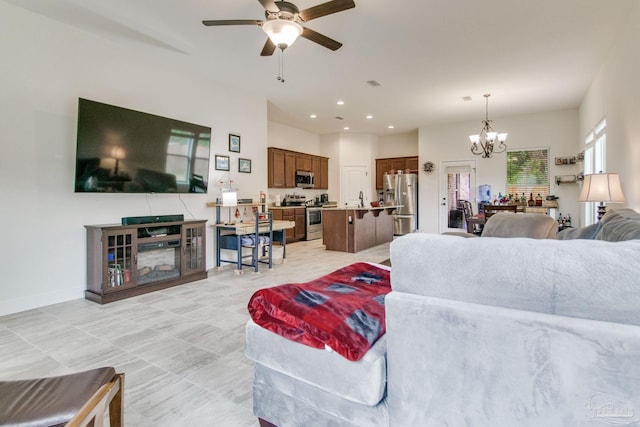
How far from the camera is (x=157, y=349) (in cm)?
235

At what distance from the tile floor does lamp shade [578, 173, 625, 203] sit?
11.8ft

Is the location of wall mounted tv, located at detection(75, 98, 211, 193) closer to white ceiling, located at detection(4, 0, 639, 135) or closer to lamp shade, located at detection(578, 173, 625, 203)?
white ceiling, located at detection(4, 0, 639, 135)

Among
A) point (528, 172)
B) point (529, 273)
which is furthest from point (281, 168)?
point (529, 273)

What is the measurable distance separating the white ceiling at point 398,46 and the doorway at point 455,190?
1.97 metres

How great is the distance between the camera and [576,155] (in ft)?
22.2

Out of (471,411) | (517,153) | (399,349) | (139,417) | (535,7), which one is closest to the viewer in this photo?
(471,411)

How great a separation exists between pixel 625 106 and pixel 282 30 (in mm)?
3753

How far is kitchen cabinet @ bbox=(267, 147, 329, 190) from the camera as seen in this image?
759 centimetres

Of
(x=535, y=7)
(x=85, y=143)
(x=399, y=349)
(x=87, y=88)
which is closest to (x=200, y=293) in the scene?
(x=85, y=143)

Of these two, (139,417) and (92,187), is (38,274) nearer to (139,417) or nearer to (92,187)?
(92,187)

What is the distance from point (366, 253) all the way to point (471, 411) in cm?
538

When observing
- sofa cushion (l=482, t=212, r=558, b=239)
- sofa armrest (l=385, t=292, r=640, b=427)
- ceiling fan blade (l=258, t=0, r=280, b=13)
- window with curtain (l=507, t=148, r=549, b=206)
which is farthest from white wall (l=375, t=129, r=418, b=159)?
sofa armrest (l=385, t=292, r=640, b=427)

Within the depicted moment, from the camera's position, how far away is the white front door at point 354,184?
925 centimetres

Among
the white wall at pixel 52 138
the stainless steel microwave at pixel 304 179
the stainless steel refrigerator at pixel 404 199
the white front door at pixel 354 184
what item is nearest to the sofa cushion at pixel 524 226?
the white wall at pixel 52 138
